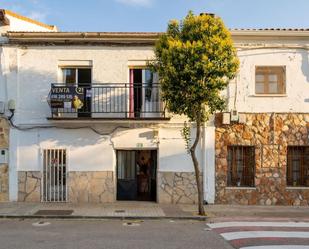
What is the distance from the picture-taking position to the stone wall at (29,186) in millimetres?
15219

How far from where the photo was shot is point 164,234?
10.4 meters

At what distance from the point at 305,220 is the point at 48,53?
9795mm

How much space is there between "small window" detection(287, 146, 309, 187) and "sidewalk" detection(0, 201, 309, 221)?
3.59 feet

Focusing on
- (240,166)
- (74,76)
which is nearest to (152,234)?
(240,166)

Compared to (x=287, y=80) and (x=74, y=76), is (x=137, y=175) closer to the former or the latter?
(x=74, y=76)

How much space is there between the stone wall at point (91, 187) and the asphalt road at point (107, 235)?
2942 millimetres

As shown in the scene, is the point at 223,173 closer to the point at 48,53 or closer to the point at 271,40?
the point at 271,40

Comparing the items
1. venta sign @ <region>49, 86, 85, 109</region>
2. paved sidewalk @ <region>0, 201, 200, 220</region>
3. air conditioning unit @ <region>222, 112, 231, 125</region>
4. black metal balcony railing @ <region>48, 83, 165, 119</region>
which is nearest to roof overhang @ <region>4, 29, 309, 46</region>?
black metal balcony railing @ <region>48, 83, 165, 119</region>

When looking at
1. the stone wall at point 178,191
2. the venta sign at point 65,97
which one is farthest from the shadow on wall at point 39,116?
the stone wall at point 178,191

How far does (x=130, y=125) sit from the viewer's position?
15.3 meters

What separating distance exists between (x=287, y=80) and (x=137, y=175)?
245 inches

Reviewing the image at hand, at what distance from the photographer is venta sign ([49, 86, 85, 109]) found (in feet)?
48.3

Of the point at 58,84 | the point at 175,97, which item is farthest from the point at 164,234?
the point at 58,84

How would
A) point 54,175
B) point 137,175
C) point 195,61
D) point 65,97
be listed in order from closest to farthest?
point 195,61 → point 65,97 → point 54,175 → point 137,175
